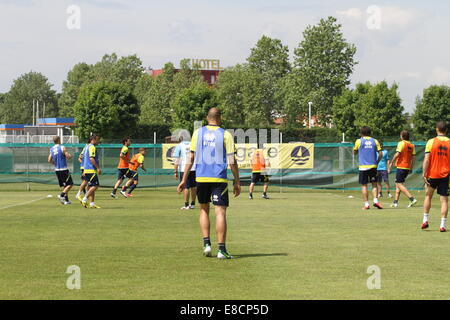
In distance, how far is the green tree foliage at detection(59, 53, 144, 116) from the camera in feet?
452

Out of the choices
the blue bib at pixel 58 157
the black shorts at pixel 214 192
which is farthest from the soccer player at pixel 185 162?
the black shorts at pixel 214 192

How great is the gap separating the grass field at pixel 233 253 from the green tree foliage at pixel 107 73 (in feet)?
388

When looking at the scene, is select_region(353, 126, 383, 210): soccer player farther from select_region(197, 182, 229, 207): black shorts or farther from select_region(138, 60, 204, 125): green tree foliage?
select_region(138, 60, 204, 125): green tree foliage

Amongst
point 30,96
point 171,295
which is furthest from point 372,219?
point 30,96

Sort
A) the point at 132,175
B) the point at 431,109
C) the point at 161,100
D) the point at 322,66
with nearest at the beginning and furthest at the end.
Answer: the point at 132,175 < the point at 431,109 < the point at 322,66 < the point at 161,100

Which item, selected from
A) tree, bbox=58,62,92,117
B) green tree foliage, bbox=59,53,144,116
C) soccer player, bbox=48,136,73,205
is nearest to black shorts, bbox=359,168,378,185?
soccer player, bbox=48,136,73,205

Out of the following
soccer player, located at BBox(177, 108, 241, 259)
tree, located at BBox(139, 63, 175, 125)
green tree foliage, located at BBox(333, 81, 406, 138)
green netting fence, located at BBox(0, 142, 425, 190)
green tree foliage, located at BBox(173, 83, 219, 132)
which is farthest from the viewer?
tree, located at BBox(139, 63, 175, 125)

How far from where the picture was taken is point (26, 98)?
565 ft

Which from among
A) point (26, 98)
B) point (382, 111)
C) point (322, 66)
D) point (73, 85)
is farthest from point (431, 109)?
point (26, 98)

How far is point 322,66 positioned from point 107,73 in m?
52.0

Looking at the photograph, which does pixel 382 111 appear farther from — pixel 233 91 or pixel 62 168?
pixel 62 168

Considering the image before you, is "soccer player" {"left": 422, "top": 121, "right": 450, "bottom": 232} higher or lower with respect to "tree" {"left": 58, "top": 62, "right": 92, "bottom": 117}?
lower

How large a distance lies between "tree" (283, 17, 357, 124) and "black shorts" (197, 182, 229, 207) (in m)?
89.9

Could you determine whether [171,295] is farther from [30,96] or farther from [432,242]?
[30,96]
